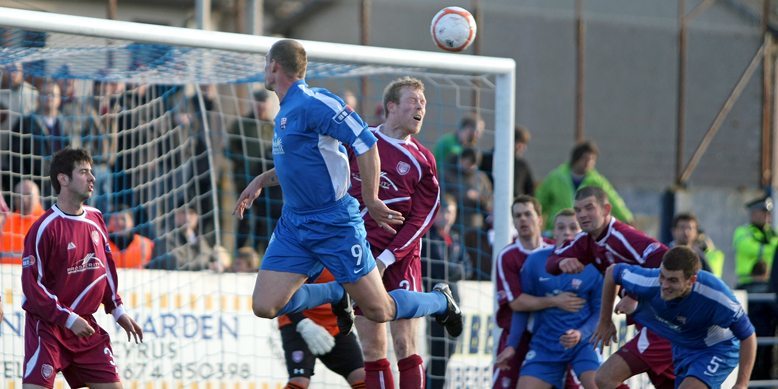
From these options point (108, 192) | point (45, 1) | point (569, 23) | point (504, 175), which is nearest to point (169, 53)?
point (108, 192)

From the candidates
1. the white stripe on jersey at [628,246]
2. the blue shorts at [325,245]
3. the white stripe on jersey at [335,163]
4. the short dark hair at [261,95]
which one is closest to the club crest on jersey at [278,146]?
the white stripe on jersey at [335,163]

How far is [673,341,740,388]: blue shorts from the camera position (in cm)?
813

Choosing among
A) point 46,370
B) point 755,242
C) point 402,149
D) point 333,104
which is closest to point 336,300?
point 402,149

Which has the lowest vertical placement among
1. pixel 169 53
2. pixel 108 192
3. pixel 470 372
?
pixel 470 372

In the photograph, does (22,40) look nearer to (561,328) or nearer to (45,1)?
(561,328)

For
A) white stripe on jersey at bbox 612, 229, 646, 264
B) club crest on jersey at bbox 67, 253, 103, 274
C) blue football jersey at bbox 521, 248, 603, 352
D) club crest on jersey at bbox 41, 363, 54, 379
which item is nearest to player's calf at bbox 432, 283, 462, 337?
white stripe on jersey at bbox 612, 229, 646, 264

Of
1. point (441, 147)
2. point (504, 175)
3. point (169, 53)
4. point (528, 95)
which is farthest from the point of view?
point (528, 95)

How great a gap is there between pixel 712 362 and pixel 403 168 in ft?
8.65

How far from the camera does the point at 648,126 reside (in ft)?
64.2

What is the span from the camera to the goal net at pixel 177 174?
890 centimetres

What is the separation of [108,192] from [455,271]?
3.21 meters

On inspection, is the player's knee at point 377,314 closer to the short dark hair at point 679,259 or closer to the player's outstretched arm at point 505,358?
the short dark hair at point 679,259

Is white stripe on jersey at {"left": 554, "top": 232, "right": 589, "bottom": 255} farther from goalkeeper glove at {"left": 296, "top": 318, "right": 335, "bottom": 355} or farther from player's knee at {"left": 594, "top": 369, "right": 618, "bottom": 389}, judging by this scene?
goalkeeper glove at {"left": 296, "top": 318, "right": 335, "bottom": 355}

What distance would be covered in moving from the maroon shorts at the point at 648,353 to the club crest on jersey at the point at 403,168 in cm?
231
